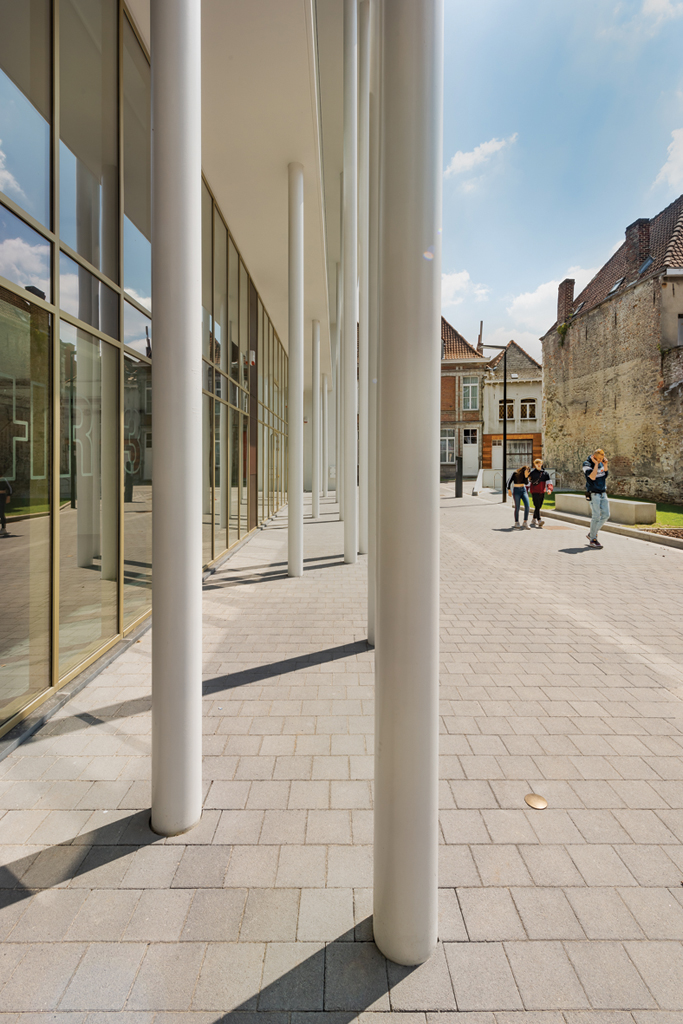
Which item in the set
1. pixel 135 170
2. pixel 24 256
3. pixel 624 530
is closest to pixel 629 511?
pixel 624 530

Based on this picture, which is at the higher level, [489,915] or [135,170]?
[135,170]

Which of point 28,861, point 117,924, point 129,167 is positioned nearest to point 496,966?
point 117,924

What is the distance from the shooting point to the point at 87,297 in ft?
16.3

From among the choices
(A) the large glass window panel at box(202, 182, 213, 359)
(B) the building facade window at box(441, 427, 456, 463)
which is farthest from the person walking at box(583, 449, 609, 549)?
(B) the building facade window at box(441, 427, 456, 463)

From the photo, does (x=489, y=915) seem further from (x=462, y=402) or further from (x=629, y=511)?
(x=462, y=402)

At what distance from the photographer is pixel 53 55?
13.8 ft

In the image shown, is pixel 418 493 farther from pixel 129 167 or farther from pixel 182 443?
pixel 129 167

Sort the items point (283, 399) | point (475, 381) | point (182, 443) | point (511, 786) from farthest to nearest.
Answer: point (475, 381) < point (283, 399) < point (511, 786) < point (182, 443)

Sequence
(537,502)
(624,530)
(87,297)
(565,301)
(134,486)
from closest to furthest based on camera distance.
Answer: (87,297) → (134,486) → (624,530) → (537,502) → (565,301)

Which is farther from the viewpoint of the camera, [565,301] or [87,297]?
[565,301]

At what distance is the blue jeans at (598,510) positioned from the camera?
1130 cm

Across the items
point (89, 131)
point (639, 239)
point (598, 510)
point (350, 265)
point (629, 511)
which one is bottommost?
point (629, 511)

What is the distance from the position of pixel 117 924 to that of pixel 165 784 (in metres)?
0.59

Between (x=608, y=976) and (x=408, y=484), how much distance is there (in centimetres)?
179
